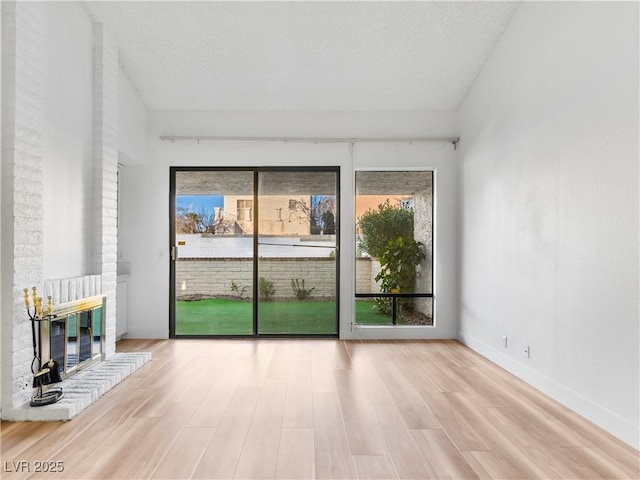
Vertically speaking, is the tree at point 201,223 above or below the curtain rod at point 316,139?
below

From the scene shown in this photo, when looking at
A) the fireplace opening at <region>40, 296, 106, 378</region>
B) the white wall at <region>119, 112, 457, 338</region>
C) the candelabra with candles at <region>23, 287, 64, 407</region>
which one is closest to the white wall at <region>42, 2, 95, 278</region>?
the fireplace opening at <region>40, 296, 106, 378</region>

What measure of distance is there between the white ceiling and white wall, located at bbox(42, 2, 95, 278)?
53cm

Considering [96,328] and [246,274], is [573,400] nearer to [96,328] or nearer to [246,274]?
[246,274]

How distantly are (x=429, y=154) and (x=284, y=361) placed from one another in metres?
3.16

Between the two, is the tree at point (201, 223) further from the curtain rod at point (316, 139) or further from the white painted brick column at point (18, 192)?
the white painted brick column at point (18, 192)

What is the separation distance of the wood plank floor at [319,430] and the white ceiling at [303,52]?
3.15m

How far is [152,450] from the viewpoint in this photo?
2547 mm

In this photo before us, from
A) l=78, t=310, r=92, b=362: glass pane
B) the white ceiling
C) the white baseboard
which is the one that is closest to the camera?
the white baseboard

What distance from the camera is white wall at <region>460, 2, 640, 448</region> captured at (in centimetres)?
279

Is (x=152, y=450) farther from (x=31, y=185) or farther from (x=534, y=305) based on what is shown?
(x=534, y=305)

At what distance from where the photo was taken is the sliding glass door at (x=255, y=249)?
587 cm

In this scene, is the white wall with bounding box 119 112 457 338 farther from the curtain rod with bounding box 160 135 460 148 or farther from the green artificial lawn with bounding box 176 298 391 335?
the green artificial lawn with bounding box 176 298 391 335

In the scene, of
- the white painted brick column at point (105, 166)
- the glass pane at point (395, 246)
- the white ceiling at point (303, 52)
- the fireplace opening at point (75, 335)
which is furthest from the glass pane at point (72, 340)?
the glass pane at point (395, 246)

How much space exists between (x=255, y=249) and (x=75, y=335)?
2.47m
